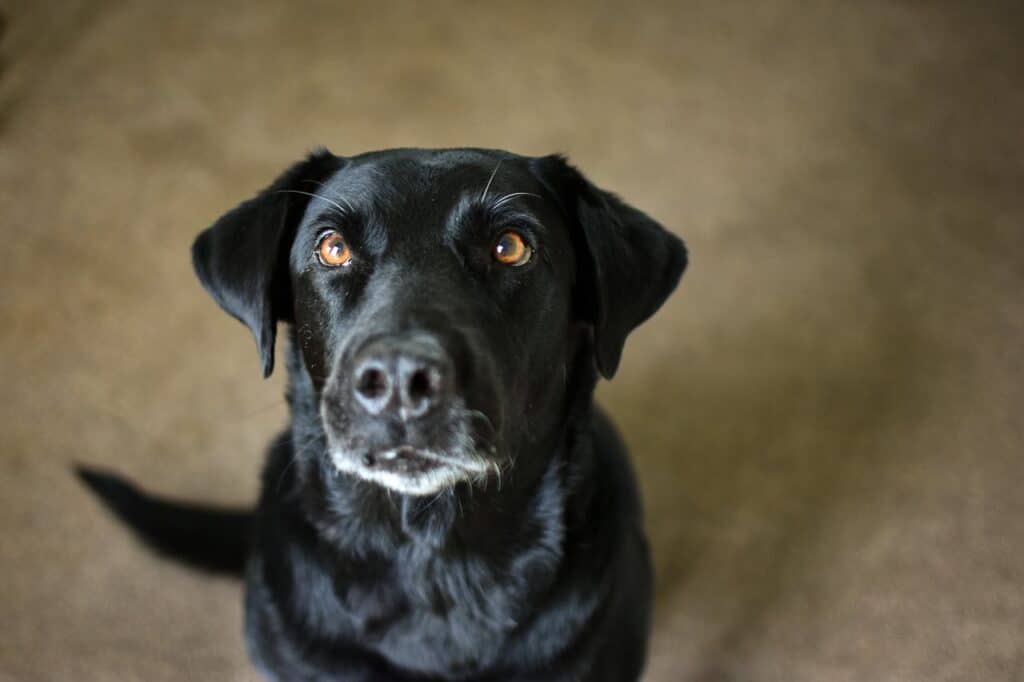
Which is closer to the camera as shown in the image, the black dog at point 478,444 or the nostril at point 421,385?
the nostril at point 421,385

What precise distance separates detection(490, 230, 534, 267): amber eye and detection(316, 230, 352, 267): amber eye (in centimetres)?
24

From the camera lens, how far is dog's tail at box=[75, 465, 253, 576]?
2045 millimetres

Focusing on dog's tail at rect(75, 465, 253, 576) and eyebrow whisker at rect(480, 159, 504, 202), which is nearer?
eyebrow whisker at rect(480, 159, 504, 202)

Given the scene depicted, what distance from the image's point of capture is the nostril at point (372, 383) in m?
1.24

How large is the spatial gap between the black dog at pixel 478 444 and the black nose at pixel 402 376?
93 millimetres

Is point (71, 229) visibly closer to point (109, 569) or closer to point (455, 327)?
point (109, 569)

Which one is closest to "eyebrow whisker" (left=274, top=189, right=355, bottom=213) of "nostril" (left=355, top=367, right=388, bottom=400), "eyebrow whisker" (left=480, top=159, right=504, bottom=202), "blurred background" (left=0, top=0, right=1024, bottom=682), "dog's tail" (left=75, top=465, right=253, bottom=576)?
"eyebrow whisker" (left=480, top=159, right=504, bottom=202)

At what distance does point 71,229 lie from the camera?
2.80 m

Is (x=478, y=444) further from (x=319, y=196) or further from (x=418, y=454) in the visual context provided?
(x=319, y=196)

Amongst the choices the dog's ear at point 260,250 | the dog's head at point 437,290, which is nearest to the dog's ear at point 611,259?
the dog's head at point 437,290

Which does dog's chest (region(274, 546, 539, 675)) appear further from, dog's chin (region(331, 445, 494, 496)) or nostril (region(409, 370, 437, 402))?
nostril (region(409, 370, 437, 402))

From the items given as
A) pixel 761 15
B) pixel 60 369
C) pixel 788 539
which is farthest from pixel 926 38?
pixel 60 369

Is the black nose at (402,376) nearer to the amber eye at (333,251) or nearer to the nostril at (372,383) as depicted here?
the nostril at (372,383)

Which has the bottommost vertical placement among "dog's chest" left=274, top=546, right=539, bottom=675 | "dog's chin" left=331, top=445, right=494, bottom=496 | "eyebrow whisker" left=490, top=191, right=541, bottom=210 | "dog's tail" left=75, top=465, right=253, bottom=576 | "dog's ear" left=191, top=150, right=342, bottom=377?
"dog's tail" left=75, top=465, right=253, bottom=576
